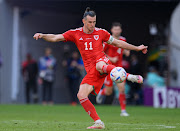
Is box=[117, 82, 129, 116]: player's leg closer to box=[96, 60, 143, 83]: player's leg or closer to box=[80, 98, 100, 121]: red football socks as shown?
box=[96, 60, 143, 83]: player's leg

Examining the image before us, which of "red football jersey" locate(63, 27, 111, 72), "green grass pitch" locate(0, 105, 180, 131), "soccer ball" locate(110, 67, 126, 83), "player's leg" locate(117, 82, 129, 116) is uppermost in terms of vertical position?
"red football jersey" locate(63, 27, 111, 72)

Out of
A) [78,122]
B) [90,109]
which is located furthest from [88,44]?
[78,122]

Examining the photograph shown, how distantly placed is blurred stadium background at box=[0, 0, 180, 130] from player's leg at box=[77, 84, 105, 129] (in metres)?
11.2

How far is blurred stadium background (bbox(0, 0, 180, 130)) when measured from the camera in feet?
70.1

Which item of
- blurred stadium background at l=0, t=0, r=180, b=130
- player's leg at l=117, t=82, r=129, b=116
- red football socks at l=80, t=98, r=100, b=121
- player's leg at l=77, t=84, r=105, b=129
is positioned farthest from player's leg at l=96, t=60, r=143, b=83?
blurred stadium background at l=0, t=0, r=180, b=130

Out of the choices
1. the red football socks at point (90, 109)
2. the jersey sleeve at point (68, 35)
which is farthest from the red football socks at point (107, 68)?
the jersey sleeve at point (68, 35)

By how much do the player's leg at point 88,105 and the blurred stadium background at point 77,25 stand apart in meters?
11.2

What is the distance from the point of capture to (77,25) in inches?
1065

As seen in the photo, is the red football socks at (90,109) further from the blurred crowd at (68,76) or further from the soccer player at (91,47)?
the blurred crowd at (68,76)

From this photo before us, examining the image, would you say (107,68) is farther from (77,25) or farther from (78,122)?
(77,25)

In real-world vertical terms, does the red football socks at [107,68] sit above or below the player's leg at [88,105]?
above

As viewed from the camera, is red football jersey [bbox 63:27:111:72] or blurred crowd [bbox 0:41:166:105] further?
blurred crowd [bbox 0:41:166:105]

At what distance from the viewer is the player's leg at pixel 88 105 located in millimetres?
7559

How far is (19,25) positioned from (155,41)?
406 inches
